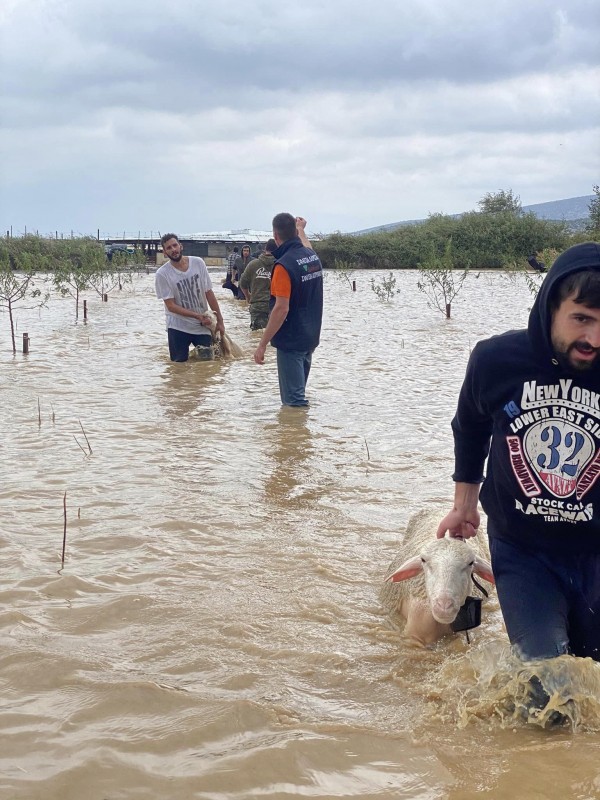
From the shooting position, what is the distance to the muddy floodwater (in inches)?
117

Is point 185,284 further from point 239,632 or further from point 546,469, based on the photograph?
point 546,469

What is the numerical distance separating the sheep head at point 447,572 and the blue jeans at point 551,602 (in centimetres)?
46

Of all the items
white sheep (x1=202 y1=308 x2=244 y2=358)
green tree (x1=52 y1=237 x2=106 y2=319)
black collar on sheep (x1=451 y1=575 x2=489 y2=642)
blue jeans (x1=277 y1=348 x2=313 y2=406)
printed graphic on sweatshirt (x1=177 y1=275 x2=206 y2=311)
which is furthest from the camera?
green tree (x1=52 y1=237 x2=106 y2=319)

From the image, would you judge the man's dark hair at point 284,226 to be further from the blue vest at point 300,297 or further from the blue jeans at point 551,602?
the blue jeans at point 551,602

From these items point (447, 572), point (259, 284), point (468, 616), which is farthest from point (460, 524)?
point (259, 284)

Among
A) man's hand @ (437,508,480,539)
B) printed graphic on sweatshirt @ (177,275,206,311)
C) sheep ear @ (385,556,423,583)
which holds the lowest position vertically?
sheep ear @ (385,556,423,583)

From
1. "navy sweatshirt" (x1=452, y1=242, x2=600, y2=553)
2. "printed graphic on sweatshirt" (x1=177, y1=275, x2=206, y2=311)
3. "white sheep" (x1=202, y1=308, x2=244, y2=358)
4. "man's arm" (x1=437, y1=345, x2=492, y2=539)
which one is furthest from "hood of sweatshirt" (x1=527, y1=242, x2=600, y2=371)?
"white sheep" (x1=202, y1=308, x2=244, y2=358)

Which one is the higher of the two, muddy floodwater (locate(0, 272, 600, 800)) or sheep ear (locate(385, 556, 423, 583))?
sheep ear (locate(385, 556, 423, 583))

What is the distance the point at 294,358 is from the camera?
9.14 m

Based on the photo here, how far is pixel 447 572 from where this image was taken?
12.9 feet

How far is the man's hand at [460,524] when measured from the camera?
146 inches

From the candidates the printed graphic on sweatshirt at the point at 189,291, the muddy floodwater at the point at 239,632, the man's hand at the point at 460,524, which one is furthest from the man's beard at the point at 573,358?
the printed graphic on sweatshirt at the point at 189,291

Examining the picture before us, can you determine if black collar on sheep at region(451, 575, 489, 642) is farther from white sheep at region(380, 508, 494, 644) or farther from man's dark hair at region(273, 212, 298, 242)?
man's dark hair at region(273, 212, 298, 242)

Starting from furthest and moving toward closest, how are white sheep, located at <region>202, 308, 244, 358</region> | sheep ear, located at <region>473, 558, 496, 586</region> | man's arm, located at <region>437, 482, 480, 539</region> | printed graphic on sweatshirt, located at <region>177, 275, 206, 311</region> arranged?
white sheep, located at <region>202, 308, 244, 358</region>, printed graphic on sweatshirt, located at <region>177, 275, 206, 311</region>, sheep ear, located at <region>473, 558, 496, 586</region>, man's arm, located at <region>437, 482, 480, 539</region>
